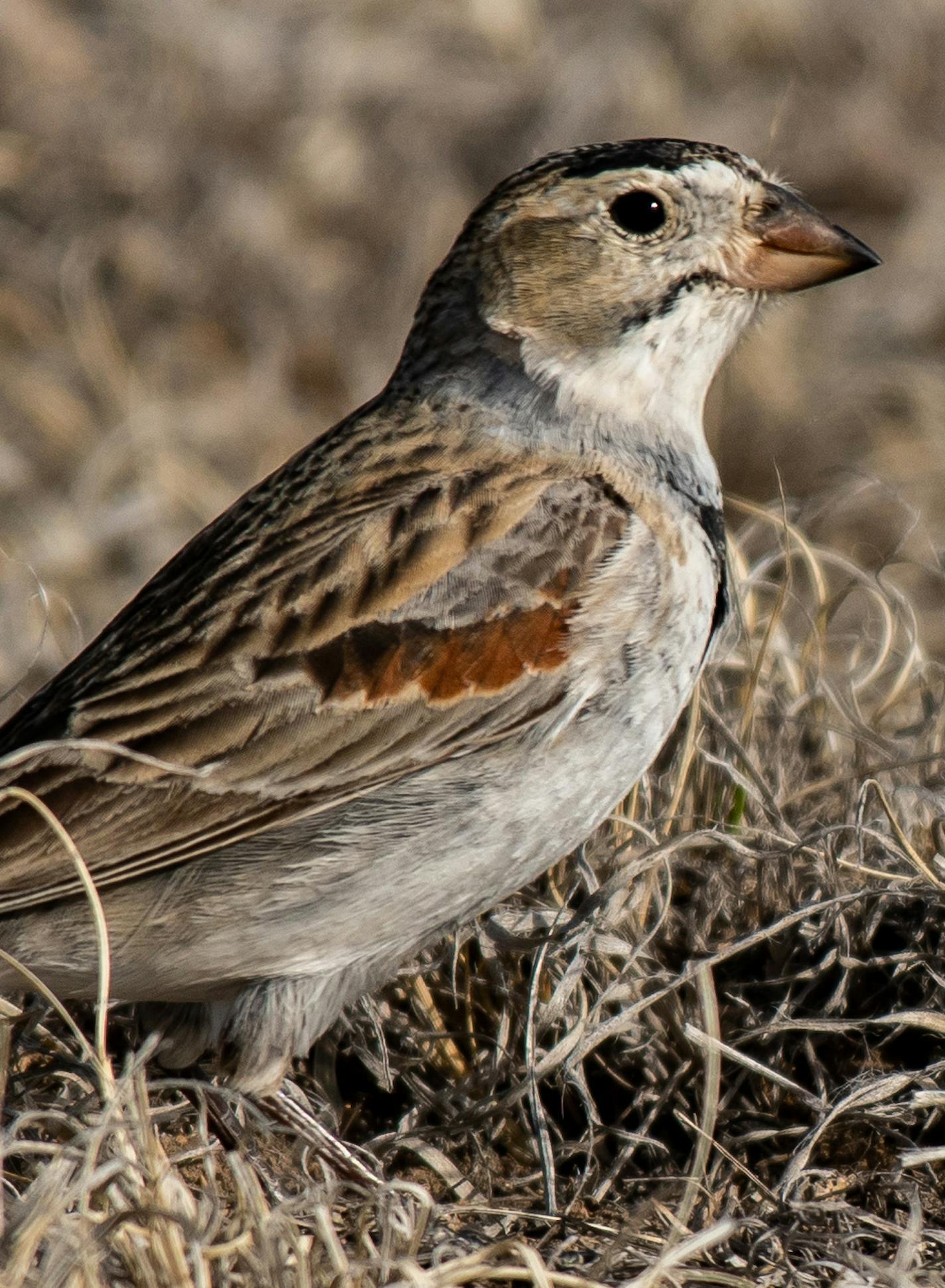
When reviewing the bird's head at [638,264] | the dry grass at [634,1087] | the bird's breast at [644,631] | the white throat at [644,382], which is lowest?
the dry grass at [634,1087]

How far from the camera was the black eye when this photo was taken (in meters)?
3.63

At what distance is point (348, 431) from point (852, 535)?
3.01 metres

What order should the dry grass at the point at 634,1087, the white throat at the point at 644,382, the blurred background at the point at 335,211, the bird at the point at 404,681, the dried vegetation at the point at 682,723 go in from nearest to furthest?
1. the dry grass at the point at 634,1087
2. the dried vegetation at the point at 682,723
3. the bird at the point at 404,681
4. the white throat at the point at 644,382
5. the blurred background at the point at 335,211

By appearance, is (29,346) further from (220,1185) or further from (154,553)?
(220,1185)

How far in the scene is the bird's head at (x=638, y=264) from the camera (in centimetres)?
362

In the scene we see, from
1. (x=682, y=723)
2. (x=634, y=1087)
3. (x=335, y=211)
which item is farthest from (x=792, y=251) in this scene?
(x=335, y=211)

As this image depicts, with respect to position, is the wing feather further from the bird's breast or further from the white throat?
the white throat

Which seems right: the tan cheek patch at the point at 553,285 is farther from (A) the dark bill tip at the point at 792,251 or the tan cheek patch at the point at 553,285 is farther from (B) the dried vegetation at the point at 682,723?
(B) the dried vegetation at the point at 682,723

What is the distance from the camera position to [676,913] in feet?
12.7

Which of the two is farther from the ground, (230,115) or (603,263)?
(230,115)

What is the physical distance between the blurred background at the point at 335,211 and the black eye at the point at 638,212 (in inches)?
98.7

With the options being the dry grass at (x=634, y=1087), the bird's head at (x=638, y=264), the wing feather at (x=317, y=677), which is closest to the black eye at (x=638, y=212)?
the bird's head at (x=638, y=264)

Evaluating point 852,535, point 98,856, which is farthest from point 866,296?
point 98,856

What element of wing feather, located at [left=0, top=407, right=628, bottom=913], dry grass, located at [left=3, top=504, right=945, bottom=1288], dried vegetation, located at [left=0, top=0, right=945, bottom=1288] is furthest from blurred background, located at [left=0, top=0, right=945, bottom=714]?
wing feather, located at [left=0, top=407, right=628, bottom=913]
